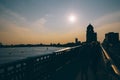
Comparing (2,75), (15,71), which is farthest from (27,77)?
(2,75)

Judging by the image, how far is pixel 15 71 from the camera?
5.23m

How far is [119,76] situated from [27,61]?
11.1ft

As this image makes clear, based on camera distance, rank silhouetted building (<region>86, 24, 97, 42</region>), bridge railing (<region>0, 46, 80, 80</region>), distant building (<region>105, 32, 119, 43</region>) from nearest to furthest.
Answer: bridge railing (<region>0, 46, 80, 80</region>) < distant building (<region>105, 32, 119, 43</region>) < silhouetted building (<region>86, 24, 97, 42</region>)

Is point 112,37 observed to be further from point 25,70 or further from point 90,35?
point 25,70

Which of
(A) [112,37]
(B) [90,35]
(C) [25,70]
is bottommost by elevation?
(C) [25,70]

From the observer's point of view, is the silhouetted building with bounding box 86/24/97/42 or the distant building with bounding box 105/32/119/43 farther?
the silhouetted building with bounding box 86/24/97/42

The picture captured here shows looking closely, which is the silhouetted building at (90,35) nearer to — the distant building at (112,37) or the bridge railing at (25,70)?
the distant building at (112,37)

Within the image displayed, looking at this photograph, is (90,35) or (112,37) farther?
(90,35)

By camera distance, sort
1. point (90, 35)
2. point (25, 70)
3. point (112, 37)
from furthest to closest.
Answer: point (90, 35) → point (112, 37) → point (25, 70)

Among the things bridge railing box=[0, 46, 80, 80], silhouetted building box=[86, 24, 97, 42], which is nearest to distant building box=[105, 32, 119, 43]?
silhouetted building box=[86, 24, 97, 42]

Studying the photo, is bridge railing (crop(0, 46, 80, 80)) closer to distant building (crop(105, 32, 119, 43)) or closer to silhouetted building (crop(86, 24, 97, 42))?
distant building (crop(105, 32, 119, 43))

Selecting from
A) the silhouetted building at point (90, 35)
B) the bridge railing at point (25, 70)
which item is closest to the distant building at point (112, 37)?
the silhouetted building at point (90, 35)

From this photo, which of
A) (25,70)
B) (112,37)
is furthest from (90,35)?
(25,70)

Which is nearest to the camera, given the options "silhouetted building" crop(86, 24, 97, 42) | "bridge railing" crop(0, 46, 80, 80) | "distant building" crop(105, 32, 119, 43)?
"bridge railing" crop(0, 46, 80, 80)
